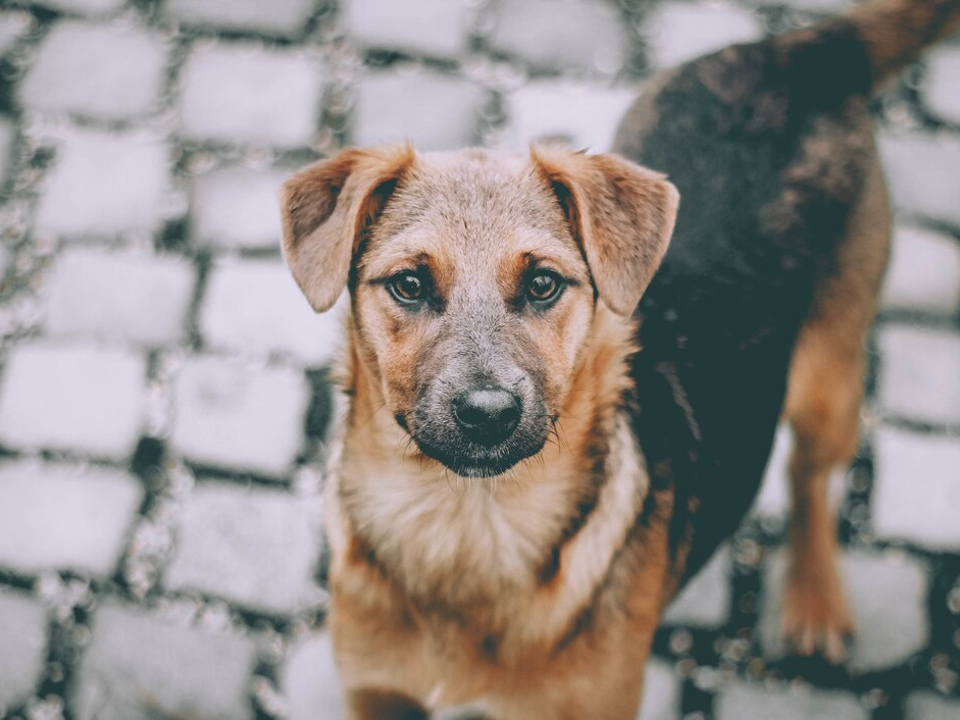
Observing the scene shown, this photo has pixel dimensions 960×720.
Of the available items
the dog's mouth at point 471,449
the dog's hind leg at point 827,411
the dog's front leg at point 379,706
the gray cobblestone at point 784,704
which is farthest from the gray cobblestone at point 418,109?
the gray cobblestone at point 784,704

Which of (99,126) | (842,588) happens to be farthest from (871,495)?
(99,126)

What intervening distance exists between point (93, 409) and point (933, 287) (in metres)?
3.71

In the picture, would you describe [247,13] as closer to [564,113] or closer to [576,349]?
[564,113]

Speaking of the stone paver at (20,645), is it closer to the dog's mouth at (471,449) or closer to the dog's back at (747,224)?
the dog's mouth at (471,449)

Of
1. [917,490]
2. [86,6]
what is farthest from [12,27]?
[917,490]

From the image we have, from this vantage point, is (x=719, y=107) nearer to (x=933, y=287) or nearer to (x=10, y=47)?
(x=933, y=287)

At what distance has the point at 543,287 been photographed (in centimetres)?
240

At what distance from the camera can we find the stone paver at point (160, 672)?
3307 millimetres

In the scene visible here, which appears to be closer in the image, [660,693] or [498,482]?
[498,482]

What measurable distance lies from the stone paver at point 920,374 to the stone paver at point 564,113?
5.22ft

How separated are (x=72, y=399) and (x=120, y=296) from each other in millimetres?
495

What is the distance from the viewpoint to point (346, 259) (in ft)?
7.59

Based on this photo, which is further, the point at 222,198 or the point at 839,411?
the point at 222,198

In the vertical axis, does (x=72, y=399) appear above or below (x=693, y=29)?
below
